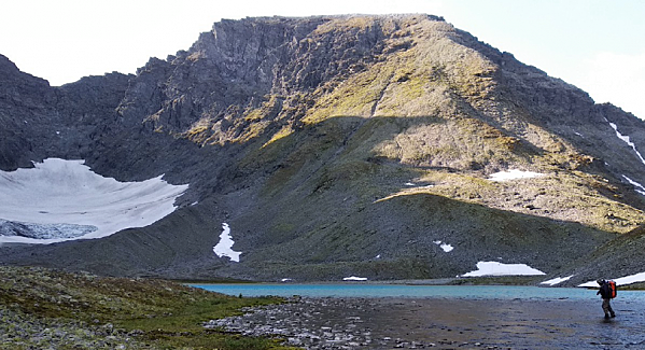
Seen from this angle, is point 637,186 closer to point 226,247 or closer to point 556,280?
point 556,280

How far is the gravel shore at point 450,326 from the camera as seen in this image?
23.5 metres

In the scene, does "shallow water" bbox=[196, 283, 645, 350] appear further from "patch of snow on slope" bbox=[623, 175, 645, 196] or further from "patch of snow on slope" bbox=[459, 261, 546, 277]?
"patch of snow on slope" bbox=[623, 175, 645, 196]

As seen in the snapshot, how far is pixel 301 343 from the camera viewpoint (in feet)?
78.5

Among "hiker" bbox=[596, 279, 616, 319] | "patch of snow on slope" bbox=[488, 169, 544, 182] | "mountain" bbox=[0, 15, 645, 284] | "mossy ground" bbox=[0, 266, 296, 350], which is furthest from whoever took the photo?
"patch of snow on slope" bbox=[488, 169, 544, 182]

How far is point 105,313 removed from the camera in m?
29.8

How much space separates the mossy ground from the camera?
21.0 meters

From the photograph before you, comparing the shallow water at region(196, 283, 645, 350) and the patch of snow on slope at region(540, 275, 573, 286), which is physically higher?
the patch of snow on slope at region(540, 275, 573, 286)

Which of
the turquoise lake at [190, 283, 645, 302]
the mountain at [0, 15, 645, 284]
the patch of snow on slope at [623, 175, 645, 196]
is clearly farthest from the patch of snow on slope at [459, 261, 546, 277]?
the patch of snow on slope at [623, 175, 645, 196]

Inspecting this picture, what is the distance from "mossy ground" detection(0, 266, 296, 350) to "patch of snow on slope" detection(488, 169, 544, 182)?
113765 mm

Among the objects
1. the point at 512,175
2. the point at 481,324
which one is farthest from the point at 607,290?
the point at 512,175

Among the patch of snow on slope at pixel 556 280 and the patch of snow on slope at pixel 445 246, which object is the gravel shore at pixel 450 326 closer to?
the patch of snow on slope at pixel 556 280

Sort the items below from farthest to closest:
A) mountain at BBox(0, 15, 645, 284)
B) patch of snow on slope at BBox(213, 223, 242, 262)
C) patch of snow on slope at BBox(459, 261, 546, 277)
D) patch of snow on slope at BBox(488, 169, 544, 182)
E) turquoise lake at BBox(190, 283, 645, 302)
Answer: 1. patch of snow on slope at BBox(488, 169, 544, 182)
2. patch of snow on slope at BBox(213, 223, 242, 262)
3. mountain at BBox(0, 15, 645, 284)
4. patch of snow on slope at BBox(459, 261, 546, 277)
5. turquoise lake at BBox(190, 283, 645, 302)

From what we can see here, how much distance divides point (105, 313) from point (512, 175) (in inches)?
5099

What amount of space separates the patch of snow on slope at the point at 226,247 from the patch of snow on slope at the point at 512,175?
214ft
